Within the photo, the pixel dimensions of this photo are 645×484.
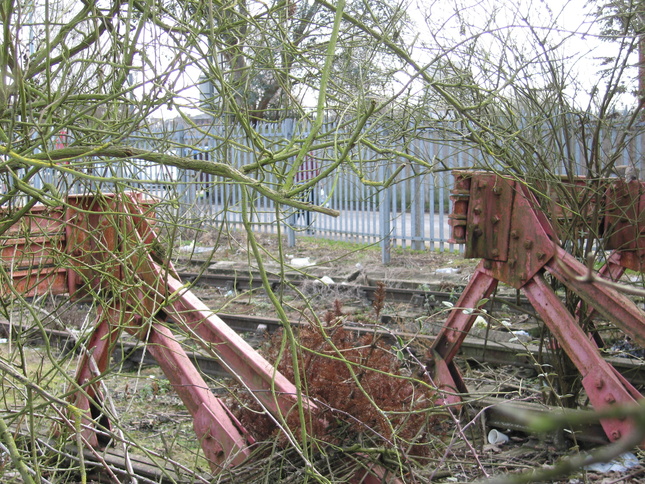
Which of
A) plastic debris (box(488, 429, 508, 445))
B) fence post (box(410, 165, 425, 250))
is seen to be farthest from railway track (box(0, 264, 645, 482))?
fence post (box(410, 165, 425, 250))

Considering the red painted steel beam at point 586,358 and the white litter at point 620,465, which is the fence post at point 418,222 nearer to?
the red painted steel beam at point 586,358

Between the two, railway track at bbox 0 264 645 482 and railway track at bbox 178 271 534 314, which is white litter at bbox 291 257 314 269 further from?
railway track at bbox 178 271 534 314

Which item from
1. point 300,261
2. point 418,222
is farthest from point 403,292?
point 418,222

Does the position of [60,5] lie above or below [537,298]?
Result: above

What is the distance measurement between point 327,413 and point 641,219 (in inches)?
110

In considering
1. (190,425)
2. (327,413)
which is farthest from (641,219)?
(190,425)

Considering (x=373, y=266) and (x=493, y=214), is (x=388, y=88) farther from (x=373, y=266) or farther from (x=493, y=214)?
(x=373, y=266)

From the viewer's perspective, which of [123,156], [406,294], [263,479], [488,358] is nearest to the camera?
[123,156]

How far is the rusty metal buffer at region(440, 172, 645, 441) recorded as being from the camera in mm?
3482

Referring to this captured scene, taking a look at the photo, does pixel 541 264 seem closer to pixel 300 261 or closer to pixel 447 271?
pixel 447 271

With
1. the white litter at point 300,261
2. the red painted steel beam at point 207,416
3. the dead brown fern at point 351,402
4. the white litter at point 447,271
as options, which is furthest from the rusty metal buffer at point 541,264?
the white litter at point 300,261

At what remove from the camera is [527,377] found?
5617 mm

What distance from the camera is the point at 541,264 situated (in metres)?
3.84

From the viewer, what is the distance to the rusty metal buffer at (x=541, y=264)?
11.4ft
